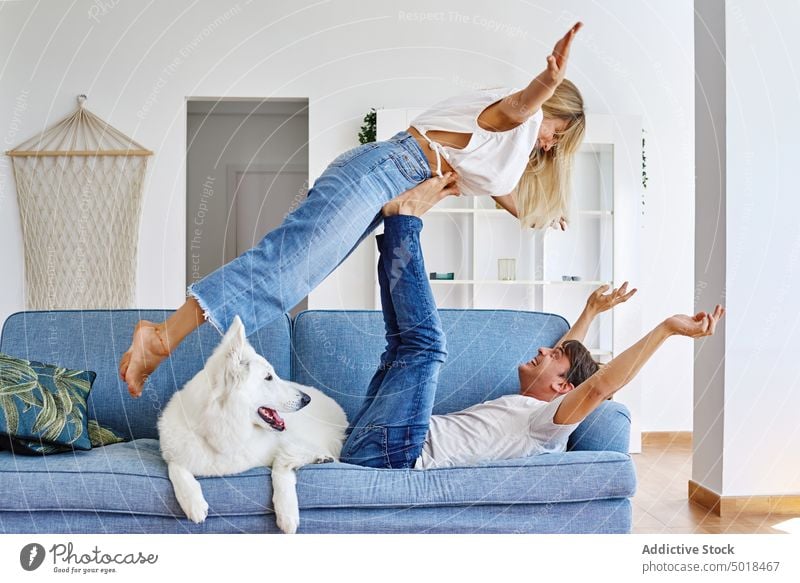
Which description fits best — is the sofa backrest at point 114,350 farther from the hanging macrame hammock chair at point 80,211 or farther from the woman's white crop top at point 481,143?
the hanging macrame hammock chair at point 80,211

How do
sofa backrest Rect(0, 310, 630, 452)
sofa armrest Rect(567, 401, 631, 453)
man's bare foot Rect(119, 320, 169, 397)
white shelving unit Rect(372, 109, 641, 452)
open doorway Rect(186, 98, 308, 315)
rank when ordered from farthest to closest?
open doorway Rect(186, 98, 308, 315)
white shelving unit Rect(372, 109, 641, 452)
sofa backrest Rect(0, 310, 630, 452)
sofa armrest Rect(567, 401, 631, 453)
man's bare foot Rect(119, 320, 169, 397)

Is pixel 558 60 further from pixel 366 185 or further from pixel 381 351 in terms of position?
pixel 381 351

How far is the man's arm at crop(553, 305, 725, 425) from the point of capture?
5.72ft

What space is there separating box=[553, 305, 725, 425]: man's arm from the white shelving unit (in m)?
2.36

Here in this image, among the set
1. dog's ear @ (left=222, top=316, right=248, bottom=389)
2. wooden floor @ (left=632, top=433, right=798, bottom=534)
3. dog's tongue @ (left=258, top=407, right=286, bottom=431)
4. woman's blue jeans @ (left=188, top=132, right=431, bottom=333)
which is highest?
woman's blue jeans @ (left=188, top=132, right=431, bottom=333)

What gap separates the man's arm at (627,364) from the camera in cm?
174

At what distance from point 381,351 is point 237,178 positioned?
369 cm

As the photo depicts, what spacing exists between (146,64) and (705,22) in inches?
112

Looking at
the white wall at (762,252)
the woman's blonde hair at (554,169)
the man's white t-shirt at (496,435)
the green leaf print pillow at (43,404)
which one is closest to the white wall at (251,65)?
the white wall at (762,252)

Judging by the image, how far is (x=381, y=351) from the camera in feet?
7.39

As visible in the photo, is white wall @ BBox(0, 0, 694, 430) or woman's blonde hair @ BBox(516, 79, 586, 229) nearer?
woman's blonde hair @ BBox(516, 79, 586, 229)

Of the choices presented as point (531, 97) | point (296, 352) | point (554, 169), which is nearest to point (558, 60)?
point (531, 97)

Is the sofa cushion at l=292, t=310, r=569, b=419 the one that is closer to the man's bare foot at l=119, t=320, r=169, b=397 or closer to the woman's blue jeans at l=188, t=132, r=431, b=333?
the woman's blue jeans at l=188, t=132, r=431, b=333

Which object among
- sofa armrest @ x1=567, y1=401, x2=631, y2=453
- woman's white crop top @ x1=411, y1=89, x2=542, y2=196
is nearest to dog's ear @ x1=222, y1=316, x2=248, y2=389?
woman's white crop top @ x1=411, y1=89, x2=542, y2=196
